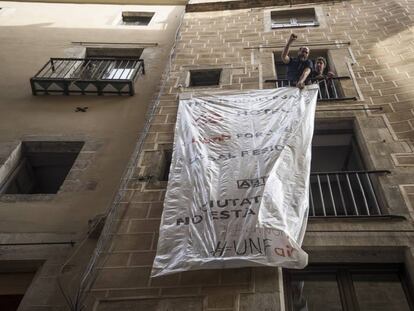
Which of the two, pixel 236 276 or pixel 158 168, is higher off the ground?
pixel 158 168

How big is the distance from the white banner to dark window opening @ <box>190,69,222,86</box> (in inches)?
75.9

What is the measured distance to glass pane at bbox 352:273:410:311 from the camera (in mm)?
4160

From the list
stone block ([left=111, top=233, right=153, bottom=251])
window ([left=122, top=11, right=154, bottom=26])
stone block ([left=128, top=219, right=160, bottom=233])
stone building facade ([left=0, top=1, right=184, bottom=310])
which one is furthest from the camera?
window ([left=122, top=11, right=154, bottom=26])

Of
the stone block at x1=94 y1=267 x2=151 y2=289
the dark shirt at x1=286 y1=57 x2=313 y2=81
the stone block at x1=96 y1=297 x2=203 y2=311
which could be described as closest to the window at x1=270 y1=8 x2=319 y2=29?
the dark shirt at x1=286 y1=57 x2=313 y2=81

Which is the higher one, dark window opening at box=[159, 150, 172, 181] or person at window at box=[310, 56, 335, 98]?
person at window at box=[310, 56, 335, 98]

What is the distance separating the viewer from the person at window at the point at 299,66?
6734 millimetres

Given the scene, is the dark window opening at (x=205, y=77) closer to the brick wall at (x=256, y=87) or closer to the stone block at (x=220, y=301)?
the brick wall at (x=256, y=87)

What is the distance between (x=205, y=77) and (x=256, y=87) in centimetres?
137

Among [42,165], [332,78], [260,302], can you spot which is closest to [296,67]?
[332,78]

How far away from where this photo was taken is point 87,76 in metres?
8.76

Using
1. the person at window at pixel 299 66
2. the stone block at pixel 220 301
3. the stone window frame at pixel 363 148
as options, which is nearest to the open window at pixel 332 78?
the person at window at pixel 299 66

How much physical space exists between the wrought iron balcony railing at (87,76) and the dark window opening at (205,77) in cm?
121

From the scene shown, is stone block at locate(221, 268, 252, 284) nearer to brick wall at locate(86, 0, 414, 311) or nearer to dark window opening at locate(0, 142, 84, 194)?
brick wall at locate(86, 0, 414, 311)

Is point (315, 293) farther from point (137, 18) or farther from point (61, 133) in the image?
point (137, 18)
